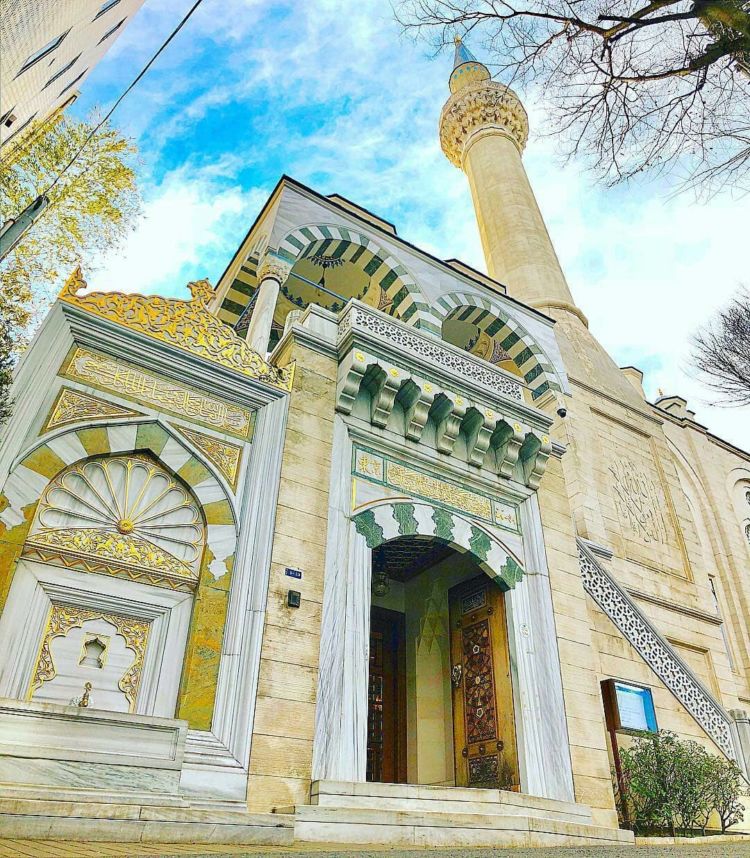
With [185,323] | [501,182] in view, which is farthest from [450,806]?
[501,182]

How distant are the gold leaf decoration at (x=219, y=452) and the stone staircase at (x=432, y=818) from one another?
291 centimetres

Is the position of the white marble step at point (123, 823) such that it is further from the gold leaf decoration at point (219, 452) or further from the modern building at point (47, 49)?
the modern building at point (47, 49)

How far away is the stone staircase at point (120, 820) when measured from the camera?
367cm

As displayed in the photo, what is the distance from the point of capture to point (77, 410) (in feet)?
19.6

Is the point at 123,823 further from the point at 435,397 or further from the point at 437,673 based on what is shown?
the point at 435,397

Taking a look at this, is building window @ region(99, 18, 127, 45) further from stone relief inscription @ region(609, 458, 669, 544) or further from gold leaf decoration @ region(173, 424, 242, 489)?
stone relief inscription @ region(609, 458, 669, 544)

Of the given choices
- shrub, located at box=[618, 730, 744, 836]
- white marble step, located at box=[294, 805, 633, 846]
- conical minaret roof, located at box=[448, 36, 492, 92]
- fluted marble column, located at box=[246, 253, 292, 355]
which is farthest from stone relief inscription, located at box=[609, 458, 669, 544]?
conical minaret roof, located at box=[448, 36, 492, 92]

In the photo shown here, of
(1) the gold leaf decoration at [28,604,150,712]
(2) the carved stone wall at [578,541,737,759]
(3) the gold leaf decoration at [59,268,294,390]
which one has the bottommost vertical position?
(1) the gold leaf decoration at [28,604,150,712]

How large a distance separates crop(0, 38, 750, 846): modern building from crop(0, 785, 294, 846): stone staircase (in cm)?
2

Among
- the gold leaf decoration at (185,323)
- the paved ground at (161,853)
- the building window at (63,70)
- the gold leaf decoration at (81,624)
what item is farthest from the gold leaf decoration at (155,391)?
the building window at (63,70)

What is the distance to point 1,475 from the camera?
17.3 feet

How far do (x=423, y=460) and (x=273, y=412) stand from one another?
2026mm

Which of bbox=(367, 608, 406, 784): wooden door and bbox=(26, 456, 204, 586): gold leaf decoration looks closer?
bbox=(26, 456, 204, 586): gold leaf decoration

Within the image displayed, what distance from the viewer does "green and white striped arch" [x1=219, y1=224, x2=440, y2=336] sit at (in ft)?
35.4
